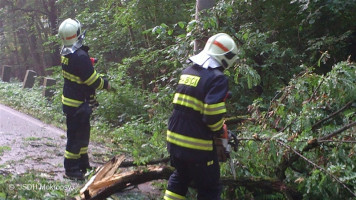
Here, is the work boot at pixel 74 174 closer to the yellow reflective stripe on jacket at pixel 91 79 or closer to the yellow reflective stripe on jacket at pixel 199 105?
the yellow reflective stripe on jacket at pixel 91 79

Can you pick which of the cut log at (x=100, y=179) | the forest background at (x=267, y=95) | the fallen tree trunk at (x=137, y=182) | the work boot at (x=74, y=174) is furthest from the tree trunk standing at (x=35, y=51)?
the fallen tree trunk at (x=137, y=182)

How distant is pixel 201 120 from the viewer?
11.3 ft

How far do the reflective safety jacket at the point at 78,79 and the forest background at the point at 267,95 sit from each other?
108 centimetres

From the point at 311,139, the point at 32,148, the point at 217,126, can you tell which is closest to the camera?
the point at 217,126

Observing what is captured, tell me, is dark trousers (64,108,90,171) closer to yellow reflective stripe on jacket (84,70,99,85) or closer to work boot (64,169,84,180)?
work boot (64,169,84,180)

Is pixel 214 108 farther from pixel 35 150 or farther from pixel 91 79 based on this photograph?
pixel 35 150

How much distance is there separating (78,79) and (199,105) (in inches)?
80.2

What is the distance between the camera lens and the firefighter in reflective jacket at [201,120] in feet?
11.0

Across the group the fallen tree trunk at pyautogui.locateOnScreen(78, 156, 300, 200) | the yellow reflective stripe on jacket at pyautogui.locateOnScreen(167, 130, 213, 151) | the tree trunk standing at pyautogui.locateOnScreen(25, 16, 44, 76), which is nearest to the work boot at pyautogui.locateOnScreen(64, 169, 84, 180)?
the fallen tree trunk at pyautogui.locateOnScreen(78, 156, 300, 200)

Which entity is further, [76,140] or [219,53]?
[76,140]

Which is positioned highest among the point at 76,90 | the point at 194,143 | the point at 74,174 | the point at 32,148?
the point at 76,90

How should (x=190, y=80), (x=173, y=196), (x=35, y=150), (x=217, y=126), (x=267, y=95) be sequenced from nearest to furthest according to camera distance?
(x=217, y=126) < (x=190, y=80) < (x=173, y=196) < (x=35, y=150) < (x=267, y=95)

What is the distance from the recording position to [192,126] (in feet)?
11.3

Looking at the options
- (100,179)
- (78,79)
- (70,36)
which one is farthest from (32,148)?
(100,179)
